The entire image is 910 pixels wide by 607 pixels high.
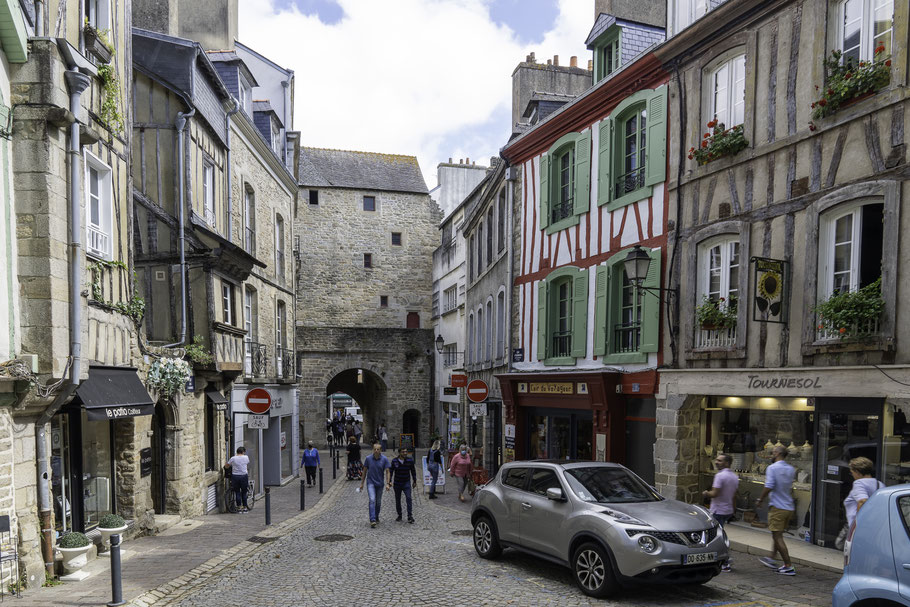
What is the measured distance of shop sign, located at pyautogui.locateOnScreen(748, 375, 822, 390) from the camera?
859 centimetres

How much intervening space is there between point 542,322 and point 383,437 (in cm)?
1549

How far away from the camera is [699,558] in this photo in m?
6.53

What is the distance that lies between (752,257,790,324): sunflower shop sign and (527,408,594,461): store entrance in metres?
5.19

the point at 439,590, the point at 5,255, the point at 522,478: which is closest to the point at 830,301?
the point at 522,478

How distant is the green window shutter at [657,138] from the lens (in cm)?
1150

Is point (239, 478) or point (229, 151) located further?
point (229, 151)

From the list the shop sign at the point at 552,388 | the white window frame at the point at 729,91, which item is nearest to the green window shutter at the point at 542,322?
the shop sign at the point at 552,388

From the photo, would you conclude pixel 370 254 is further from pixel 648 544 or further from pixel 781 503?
pixel 648 544

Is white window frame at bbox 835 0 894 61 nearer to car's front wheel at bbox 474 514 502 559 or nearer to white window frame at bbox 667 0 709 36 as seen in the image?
white window frame at bbox 667 0 709 36

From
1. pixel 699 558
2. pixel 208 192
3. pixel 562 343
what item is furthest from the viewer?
pixel 562 343

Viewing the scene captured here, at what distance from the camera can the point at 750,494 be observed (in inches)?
396

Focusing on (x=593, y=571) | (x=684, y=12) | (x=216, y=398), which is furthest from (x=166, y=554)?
(x=684, y=12)

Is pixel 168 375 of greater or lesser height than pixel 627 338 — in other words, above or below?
below

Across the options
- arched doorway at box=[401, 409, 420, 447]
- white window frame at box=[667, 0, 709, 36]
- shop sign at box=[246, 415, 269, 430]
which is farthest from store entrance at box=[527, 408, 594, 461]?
arched doorway at box=[401, 409, 420, 447]
